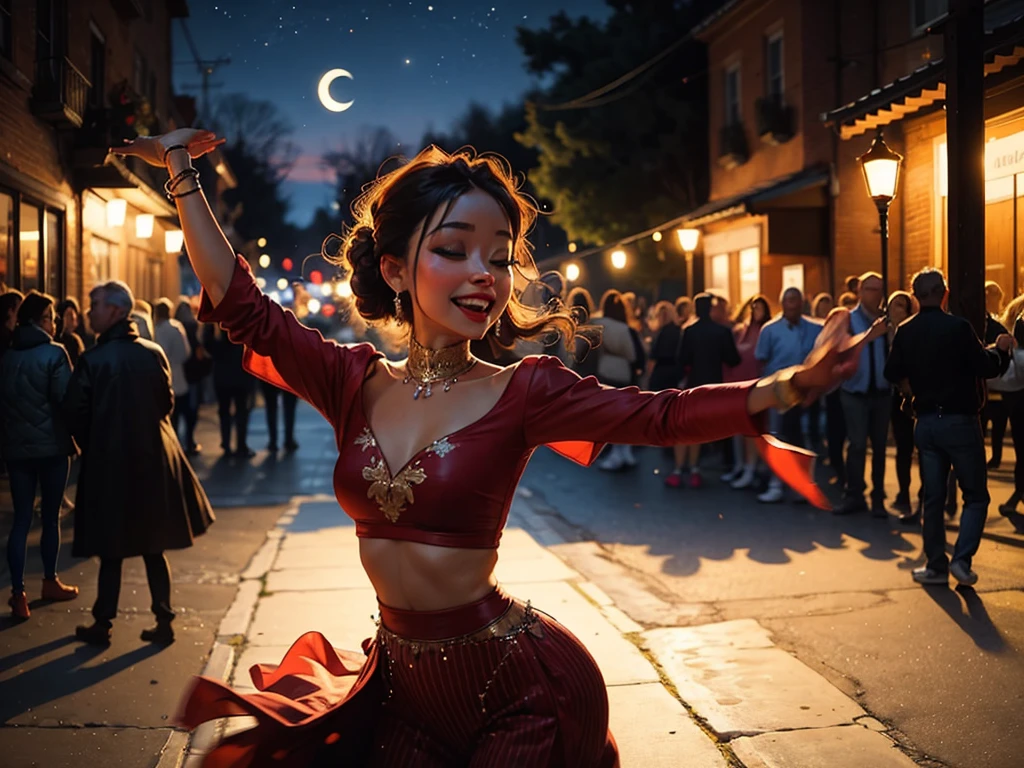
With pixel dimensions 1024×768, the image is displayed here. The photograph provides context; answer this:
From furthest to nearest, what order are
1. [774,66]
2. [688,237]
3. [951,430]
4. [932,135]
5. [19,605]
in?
[774,66], [688,237], [932,135], [951,430], [19,605]

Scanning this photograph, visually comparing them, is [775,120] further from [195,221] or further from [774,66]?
[195,221]

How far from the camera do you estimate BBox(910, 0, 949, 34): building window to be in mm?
15891

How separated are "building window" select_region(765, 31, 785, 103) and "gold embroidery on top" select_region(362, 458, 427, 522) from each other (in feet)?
63.3

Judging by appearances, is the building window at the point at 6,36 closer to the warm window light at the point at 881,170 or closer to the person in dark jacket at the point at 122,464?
the person in dark jacket at the point at 122,464

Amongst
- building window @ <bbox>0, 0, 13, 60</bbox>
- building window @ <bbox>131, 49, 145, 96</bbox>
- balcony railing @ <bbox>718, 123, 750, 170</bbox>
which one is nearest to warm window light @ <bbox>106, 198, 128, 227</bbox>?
building window @ <bbox>131, 49, 145, 96</bbox>

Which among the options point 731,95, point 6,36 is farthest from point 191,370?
point 731,95

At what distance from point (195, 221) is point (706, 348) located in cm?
927

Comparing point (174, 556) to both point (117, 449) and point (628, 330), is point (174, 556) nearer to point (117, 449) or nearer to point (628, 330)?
point (117, 449)

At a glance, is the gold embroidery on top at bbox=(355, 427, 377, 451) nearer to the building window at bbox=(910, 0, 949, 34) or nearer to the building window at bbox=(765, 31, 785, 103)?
the building window at bbox=(910, 0, 949, 34)

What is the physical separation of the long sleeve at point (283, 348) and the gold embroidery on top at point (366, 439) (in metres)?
0.14

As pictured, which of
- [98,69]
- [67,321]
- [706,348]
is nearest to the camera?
[67,321]

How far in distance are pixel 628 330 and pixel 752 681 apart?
7.79 metres

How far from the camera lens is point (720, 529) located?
937cm

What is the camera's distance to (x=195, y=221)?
8.47 feet
